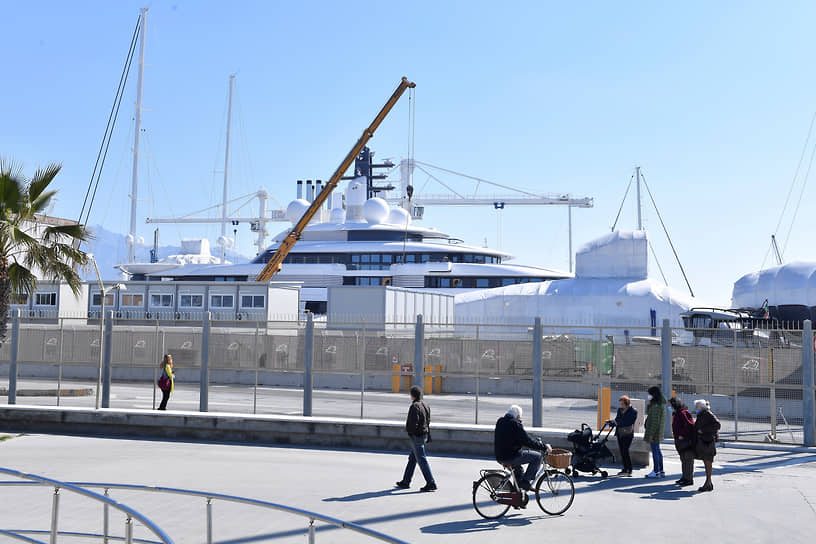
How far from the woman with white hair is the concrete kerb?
182 cm

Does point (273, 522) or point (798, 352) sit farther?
point (798, 352)

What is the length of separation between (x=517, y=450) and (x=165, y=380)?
10.4 metres

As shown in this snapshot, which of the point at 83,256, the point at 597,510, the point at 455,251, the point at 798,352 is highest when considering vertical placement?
the point at 455,251

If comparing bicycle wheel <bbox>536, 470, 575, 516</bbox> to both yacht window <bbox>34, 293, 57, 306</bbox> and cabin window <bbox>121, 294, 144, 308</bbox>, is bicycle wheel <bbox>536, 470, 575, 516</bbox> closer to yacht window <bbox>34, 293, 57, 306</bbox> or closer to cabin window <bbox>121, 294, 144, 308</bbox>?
cabin window <bbox>121, 294, 144, 308</bbox>

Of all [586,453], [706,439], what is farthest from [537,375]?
[706,439]

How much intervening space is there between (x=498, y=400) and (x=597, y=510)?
13447 mm

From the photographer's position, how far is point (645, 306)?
44.5 m

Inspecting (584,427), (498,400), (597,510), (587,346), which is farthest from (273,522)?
(498,400)

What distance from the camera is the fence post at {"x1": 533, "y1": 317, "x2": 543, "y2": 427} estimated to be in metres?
15.9

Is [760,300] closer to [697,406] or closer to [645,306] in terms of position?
[645,306]

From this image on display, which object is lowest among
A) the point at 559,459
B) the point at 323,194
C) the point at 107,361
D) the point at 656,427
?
the point at 559,459

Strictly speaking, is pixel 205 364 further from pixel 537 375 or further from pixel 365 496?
pixel 365 496

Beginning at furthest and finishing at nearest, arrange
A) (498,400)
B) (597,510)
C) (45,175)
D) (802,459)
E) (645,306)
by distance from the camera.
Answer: (645,306) → (498,400) → (45,175) → (802,459) → (597,510)

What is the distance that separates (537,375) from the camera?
16.2 metres
